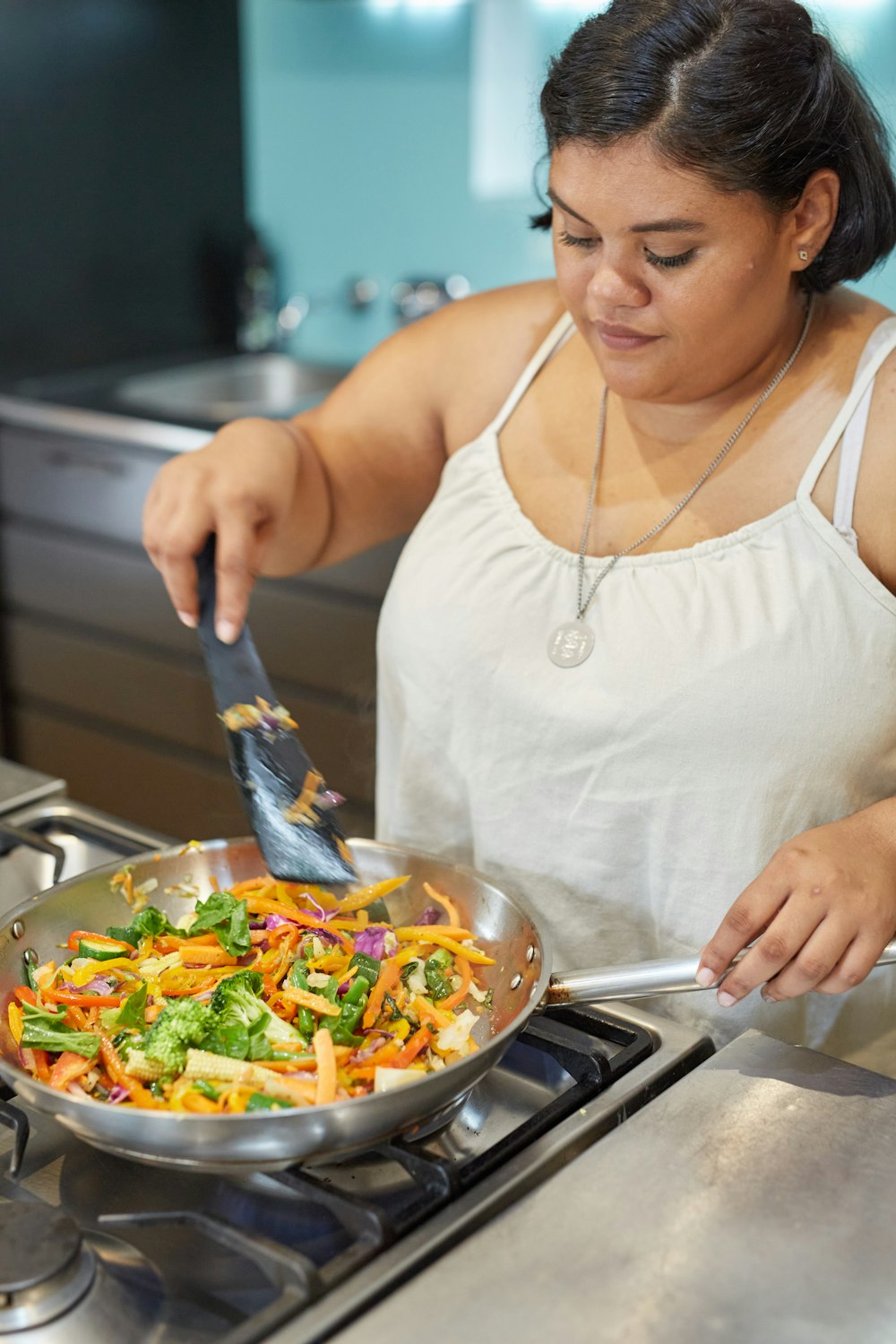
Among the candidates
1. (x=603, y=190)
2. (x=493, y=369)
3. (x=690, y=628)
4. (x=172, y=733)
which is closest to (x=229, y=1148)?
(x=690, y=628)

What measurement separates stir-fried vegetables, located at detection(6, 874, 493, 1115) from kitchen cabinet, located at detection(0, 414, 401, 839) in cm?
172

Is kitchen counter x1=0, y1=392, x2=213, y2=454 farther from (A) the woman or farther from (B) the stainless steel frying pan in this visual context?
(B) the stainless steel frying pan

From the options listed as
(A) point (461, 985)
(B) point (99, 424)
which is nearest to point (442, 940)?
(A) point (461, 985)

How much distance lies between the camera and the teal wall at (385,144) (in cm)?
323

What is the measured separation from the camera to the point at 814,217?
1219 mm

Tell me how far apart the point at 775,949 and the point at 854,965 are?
2.9 inches

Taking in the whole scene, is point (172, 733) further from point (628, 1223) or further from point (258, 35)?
point (628, 1223)

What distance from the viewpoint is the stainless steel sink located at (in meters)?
3.51

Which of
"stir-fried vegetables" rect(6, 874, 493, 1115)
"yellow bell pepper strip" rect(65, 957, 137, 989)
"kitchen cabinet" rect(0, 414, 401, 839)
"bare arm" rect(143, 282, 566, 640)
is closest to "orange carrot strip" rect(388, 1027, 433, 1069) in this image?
"stir-fried vegetables" rect(6, 874, 493, 1115)

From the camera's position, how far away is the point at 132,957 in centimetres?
107

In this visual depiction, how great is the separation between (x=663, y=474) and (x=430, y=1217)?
773 mm

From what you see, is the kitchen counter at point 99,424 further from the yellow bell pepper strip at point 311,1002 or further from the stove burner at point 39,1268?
the stove burner at point 39,1268

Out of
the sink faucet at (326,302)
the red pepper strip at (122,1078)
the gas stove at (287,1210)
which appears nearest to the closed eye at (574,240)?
the gas stove at (287,1210)

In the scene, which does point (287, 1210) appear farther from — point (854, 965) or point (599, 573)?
point (599, 573)
